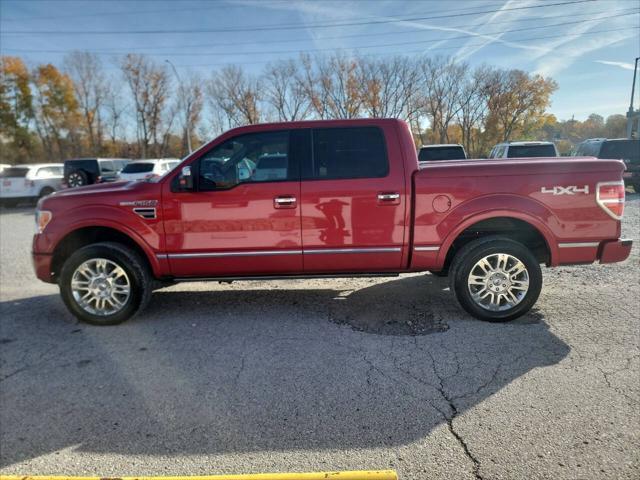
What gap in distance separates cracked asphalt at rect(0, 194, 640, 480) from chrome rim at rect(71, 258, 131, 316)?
0.29 metres

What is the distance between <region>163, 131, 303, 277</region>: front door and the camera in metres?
4.07

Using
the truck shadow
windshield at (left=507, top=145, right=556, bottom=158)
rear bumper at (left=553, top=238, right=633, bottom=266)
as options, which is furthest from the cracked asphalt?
windshield at (left=507, top=145, right=556, bottom=158)

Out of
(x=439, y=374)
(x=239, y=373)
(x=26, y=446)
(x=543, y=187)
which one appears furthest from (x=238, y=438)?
(x=543, y=187)

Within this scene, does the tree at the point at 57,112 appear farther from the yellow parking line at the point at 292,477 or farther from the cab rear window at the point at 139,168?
the yellow parking line at the point at 292,477

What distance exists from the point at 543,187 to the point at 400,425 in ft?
8.95

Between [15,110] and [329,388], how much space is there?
62.7 m

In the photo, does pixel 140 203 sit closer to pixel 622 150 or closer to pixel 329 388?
pixel 329 388

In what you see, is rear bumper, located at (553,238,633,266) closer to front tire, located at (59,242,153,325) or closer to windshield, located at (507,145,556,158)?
front tire, located at (59,242,153,325)

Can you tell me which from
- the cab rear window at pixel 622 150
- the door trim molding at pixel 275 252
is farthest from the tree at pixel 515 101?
the door trim molding at pixel 275 252

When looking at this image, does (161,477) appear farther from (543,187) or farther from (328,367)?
(543,187)

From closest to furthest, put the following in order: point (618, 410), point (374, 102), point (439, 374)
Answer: point (618, 410) < point (439, 374) < point (374, 102)

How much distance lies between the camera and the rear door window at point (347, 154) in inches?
161

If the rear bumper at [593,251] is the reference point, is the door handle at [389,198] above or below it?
above

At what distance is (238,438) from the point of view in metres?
2.47
